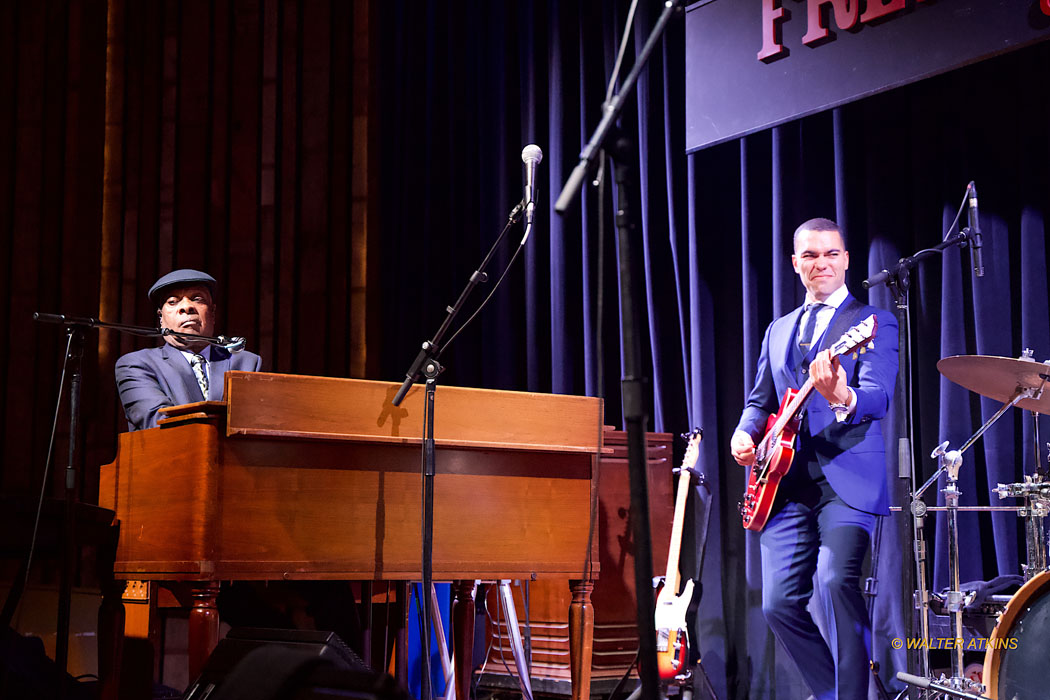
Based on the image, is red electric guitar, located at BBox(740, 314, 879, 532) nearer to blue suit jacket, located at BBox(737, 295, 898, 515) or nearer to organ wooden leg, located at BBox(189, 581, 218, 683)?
blue suit jacket, located at BBox(737, 295, 898, 515)

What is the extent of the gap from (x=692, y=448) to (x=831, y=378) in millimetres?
Answer: 1135

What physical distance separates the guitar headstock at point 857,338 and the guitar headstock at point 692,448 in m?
1.09

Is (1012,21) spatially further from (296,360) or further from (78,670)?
(78,670)

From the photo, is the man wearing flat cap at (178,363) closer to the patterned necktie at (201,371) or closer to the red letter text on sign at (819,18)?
the patterned necktie at (201,371)

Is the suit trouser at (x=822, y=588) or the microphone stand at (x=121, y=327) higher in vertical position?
the microphone stand at (x=121, y=327)

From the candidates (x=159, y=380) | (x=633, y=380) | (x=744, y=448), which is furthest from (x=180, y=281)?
(x=633, y=380)

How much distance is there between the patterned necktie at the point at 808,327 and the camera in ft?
15.0

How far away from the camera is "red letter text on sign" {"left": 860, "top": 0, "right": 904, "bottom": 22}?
462cm

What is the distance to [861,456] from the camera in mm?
4219

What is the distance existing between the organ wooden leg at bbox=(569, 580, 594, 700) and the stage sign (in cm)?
262

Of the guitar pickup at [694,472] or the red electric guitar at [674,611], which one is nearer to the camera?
the red electric guitar at [674,611]

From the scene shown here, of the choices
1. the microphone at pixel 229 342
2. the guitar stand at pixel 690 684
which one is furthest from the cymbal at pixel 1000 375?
the microphone at pixel 229 342

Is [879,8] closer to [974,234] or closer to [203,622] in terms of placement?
[974,234]

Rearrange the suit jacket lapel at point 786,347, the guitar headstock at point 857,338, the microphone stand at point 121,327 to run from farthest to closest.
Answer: the suit jacket lapel at point 786,347
the guitar headstock at point 857,338
the microphone stand at point 121,327
